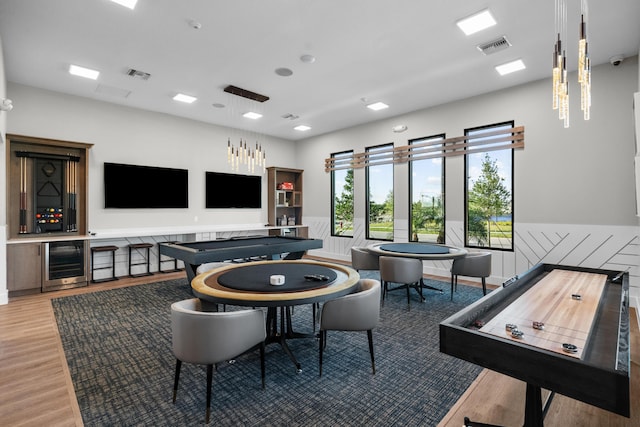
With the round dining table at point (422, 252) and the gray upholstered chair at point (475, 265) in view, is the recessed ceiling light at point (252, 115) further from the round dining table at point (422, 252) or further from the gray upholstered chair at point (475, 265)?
the gray upholstered chair at point (475, 265)

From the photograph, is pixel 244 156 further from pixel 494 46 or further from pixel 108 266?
pixel 494 46

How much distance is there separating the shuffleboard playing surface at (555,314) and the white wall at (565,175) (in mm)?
2769

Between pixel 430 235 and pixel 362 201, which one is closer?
pixel 430 235

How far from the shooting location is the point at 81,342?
10.7ft

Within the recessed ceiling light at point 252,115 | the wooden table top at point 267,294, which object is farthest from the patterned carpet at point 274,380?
the recessed ceiling light at point 252,115

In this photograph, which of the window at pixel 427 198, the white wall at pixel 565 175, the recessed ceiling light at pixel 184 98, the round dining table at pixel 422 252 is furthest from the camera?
the window at pixel 427 198

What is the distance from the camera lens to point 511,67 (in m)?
4.77

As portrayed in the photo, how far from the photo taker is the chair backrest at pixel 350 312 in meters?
2.50

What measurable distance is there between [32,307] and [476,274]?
6.33m

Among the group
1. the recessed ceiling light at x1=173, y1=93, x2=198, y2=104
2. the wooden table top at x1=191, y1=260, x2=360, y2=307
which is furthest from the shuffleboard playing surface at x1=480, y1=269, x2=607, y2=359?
the recessed ceiling light at x1=173, y1=93, x2=198, y2=104

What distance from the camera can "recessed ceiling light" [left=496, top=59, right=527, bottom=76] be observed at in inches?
183

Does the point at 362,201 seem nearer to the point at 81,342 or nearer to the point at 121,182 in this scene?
the point at 121,182

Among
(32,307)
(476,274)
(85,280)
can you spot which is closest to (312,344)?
(476,274)

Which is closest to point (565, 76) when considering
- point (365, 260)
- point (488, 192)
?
point (365, 260)
